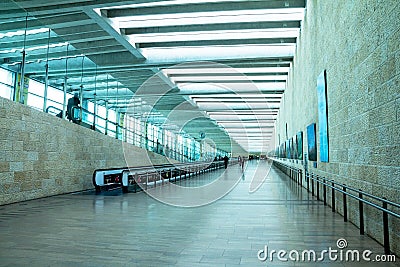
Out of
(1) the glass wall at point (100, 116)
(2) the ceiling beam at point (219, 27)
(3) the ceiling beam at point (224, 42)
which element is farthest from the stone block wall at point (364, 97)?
(1) the glass wall at point (100, 116)

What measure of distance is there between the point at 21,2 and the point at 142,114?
43.0 feet

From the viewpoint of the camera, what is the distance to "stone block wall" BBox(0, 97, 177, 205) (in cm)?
782

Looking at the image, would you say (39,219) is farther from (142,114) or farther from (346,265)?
(142,114)

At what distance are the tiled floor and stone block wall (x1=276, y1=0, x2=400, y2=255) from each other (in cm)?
73

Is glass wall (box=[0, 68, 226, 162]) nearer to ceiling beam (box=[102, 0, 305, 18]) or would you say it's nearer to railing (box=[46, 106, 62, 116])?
railing (box=[46, 106, 62, 116])

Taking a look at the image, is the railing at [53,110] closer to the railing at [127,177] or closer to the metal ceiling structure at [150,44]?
the metal ceiling structure at [150,44]

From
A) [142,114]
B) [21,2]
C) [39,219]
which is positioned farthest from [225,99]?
[39,219]

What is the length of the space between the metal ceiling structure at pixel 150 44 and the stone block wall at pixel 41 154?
1.34m

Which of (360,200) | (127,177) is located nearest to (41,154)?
(127,177)

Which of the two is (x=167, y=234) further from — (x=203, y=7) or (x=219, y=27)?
(x=219, y=27)

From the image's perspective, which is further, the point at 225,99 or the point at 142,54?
the point at 225,99

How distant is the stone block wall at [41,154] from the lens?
A: 7.82 metres

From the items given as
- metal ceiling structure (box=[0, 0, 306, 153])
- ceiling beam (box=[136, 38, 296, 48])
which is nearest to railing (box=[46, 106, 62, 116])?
metal ceiling structure (box=[0, 0, 306, 153])

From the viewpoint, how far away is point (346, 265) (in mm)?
3318
